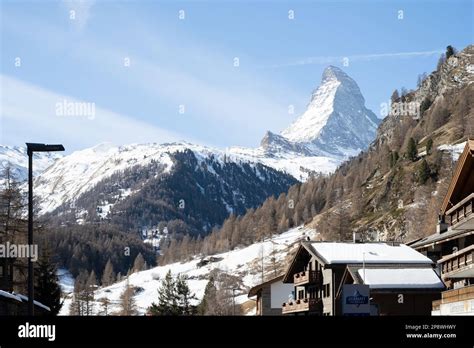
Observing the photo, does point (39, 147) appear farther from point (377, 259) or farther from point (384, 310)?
point (377, 259)

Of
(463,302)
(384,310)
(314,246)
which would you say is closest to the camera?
(463,302)

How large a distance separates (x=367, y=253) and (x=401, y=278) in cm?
575

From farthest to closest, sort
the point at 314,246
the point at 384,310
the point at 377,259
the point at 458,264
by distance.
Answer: the point at 314,246 < the point at 377,259 < the point at 384,310 < the point at 458,264

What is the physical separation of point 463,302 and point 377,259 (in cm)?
2637

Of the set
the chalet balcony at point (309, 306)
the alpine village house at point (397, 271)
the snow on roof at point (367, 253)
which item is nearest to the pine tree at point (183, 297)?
the alpine village house at point (397, 271)

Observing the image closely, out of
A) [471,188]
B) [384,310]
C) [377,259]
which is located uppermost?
[471,188]

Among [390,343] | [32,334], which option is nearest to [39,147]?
[32,334]

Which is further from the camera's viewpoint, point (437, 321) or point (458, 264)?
point (458, 264)

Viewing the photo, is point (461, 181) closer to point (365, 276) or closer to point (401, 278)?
point (401, 278)

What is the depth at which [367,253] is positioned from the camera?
60.7 meters

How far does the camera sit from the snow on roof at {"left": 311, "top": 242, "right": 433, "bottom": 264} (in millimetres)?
59263

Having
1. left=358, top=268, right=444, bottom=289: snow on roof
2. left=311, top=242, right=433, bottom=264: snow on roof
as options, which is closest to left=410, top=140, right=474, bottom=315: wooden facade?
left=358, top=268, right=444, bottom=289: snow on roof

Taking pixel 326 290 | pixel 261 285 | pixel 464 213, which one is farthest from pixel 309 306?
pixel 464 213

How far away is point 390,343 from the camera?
989 cm
